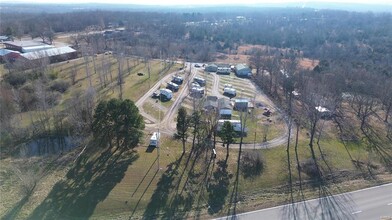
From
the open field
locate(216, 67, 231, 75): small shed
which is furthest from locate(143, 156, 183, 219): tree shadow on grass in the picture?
the open field

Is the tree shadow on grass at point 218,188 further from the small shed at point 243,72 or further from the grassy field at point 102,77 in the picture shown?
the small shed at point 243,72

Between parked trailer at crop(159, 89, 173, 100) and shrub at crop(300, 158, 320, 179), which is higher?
parked trailer at crop(159, 89, 173, 100)

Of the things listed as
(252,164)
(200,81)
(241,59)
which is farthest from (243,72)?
(252,164)

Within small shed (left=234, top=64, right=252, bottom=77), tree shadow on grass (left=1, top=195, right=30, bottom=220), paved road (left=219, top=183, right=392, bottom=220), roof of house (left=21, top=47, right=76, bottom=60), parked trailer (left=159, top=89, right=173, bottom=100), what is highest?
roof of house (left=21, top=47, right=76, bottom=60)

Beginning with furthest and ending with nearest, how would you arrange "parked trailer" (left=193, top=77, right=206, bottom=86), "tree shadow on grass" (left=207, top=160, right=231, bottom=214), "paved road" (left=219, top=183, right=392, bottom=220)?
1. "parked trailer" (left=193, top=77, right=206, bottom=86)
2. "tree shadow on grass" (left=207, top=160, right=231, bottom=214)
3. "paved road" (left=219, top=183, right=392, bottom=220)

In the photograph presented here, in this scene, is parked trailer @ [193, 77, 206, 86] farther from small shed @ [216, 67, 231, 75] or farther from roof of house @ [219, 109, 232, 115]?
roof of house @ [219, 109, 232, 115]

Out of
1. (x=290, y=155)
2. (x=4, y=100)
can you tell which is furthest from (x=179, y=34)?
(x=290, y=155)

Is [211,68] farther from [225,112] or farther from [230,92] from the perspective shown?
[225,112]
